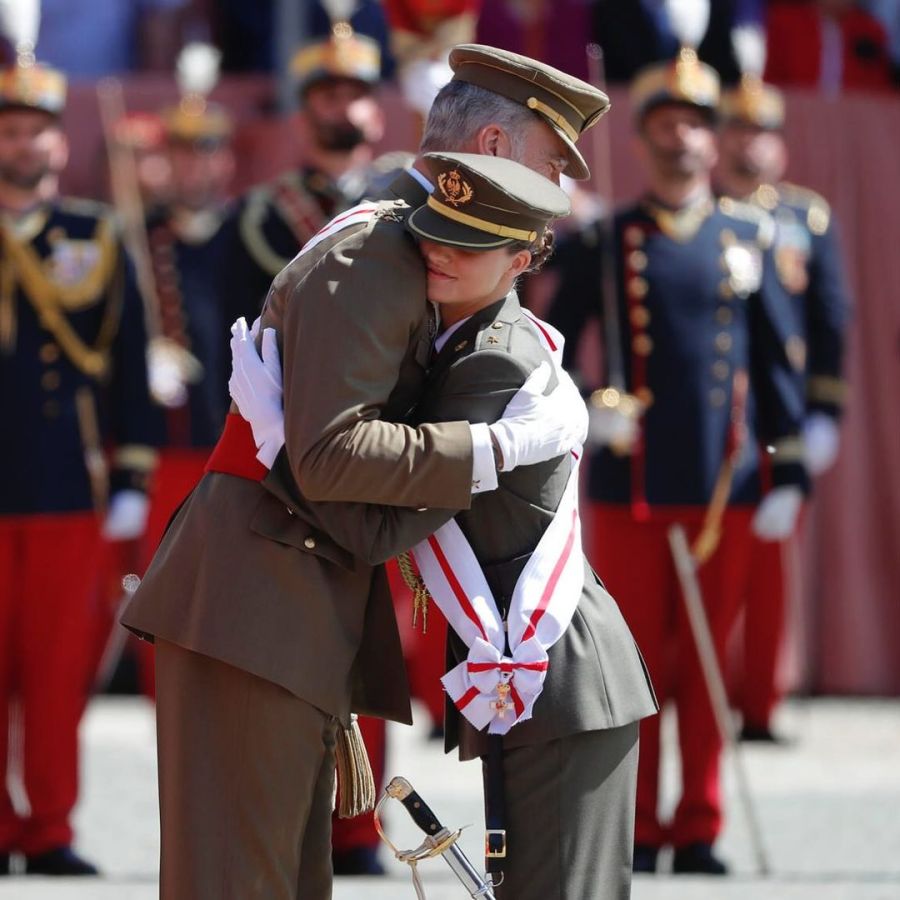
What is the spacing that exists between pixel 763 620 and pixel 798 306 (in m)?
1.92

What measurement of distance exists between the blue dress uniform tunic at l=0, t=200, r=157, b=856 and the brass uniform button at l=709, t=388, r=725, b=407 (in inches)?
62.4

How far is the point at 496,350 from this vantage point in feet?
11.8

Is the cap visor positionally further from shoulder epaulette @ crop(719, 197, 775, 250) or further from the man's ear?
shoulder epaulette @ crop(719, 197, 775, 250)

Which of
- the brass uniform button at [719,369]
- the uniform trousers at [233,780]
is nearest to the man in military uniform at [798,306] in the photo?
the brass uniform button at [719,369]

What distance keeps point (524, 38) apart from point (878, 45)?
1.54m

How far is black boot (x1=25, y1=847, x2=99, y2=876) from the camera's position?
5918 millimetres

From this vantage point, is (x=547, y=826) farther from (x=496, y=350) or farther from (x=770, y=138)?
(x=770, y=138)

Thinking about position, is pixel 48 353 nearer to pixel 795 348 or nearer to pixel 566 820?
pixel 795 348

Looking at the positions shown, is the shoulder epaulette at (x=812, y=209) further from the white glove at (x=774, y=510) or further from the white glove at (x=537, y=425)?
the white glove at (x=537, y=425)

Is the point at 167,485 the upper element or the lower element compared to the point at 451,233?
upper

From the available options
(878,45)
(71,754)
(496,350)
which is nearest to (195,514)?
(496,350)

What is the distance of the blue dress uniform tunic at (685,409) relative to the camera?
6281 millimetres

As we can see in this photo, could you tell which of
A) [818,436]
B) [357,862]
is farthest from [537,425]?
[818,436]

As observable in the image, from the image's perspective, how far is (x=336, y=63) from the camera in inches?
248
